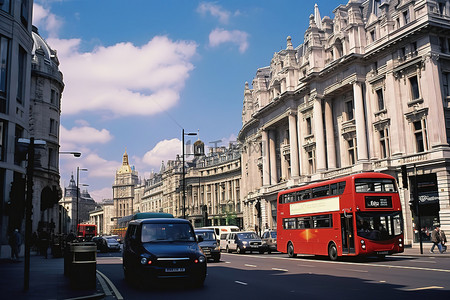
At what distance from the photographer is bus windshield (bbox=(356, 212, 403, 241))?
20.8 metres

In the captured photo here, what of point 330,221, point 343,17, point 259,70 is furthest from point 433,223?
point 259,70

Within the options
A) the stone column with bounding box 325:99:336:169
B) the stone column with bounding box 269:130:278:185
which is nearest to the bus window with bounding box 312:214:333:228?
the stone column with bounding box 325:99:336:169

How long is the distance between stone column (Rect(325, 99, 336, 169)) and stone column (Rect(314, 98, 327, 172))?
0.87 m

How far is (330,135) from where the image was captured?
45.4m

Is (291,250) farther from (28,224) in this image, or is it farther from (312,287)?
(28,224)

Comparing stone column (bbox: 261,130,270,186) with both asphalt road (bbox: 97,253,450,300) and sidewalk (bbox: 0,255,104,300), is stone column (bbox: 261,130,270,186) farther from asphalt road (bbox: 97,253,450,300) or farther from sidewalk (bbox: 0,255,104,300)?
sidewalk (bbox: 0,255,104,300)

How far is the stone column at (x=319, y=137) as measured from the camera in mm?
46250

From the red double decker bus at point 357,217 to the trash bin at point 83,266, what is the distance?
1274cm

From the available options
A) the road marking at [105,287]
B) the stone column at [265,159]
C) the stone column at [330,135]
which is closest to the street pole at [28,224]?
the road marking at [105,287]

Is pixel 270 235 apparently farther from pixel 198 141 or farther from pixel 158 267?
pixel 198 141

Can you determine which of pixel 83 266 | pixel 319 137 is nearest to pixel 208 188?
pixel 319 137

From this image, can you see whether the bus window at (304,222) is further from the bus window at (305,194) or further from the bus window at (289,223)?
the bus window at (305,194)

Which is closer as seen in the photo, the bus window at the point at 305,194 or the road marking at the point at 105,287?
the road marking at the point at 105,287

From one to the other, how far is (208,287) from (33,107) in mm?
41553
